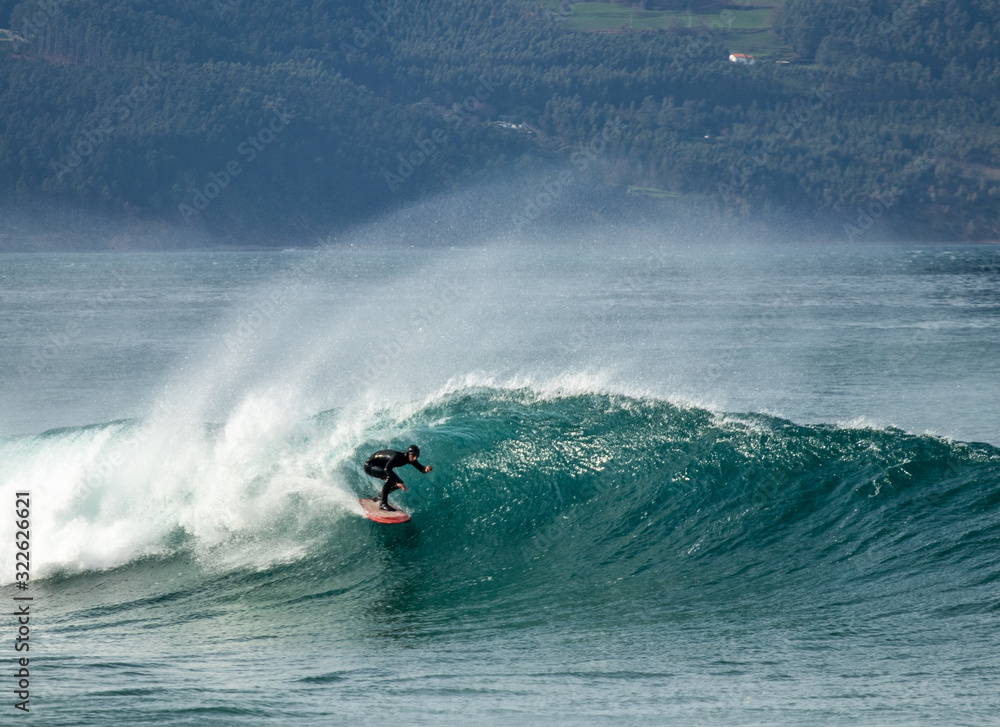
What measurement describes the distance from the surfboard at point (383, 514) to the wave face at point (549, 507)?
0.24 meters

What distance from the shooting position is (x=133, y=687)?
9.48m

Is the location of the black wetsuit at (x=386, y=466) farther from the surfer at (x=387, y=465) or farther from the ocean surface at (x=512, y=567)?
the ocean surface at (x=512, y=567)

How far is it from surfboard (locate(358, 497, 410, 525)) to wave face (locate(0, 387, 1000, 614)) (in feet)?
0.78

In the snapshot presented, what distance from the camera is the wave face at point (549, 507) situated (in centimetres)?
1246

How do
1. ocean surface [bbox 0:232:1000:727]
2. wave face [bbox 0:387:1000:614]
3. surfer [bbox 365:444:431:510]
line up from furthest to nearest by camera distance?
surfer [bbox 365:444:431:510] → wave face [bbox 0:387:1000:614] → ocean surface [bbox 0:232:1000:727]

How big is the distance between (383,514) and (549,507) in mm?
2357

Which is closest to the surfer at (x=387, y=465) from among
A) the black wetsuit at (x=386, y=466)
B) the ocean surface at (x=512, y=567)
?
the black wetsuit at (x=386, y=466)

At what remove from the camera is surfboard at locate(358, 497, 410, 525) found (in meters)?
13.7

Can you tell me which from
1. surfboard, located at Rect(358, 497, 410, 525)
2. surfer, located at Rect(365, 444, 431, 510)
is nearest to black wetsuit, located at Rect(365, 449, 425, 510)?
surfer, located at Rect(365, 444, 431, 510)

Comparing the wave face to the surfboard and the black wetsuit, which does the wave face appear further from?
the black wetsuit

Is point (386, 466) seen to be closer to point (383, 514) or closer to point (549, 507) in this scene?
point (383, 514)

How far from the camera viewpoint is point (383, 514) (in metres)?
13.8

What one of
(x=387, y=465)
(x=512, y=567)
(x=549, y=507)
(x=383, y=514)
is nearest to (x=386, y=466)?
(x=387, y=465)

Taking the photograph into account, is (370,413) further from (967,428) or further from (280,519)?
(967,428)
